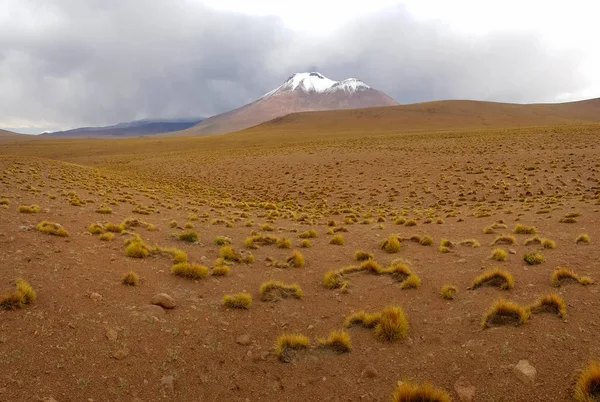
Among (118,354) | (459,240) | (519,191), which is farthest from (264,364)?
(519,191)

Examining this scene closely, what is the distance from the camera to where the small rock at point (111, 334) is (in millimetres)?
5951

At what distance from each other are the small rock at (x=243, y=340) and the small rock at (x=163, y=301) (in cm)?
177

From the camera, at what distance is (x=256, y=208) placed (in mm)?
23328

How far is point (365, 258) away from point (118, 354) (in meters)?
7.51

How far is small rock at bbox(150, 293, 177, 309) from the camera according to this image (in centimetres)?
720

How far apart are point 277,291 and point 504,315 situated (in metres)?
4.70

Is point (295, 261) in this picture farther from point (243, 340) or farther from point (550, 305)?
point (550, 305)

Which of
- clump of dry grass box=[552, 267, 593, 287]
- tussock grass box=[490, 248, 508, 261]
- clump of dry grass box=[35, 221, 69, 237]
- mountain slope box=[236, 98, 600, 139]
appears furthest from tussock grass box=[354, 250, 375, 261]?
mountain slope box=[236, 98, 600, 139]

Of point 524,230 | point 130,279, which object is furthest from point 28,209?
point 524,230

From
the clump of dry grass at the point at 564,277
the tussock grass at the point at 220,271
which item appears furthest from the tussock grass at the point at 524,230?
the tussock grass at the point at 220,271

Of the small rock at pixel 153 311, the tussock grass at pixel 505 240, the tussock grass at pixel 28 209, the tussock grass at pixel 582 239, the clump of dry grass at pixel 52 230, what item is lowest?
the tussock grass at pixel 505 240

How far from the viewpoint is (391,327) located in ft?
20.4

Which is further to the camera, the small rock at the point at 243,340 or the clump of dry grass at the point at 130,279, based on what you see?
the clump of dry grass at the point at 130,279

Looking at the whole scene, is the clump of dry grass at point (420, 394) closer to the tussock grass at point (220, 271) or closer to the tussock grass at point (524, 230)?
the tussock grass at point (220, 271)
